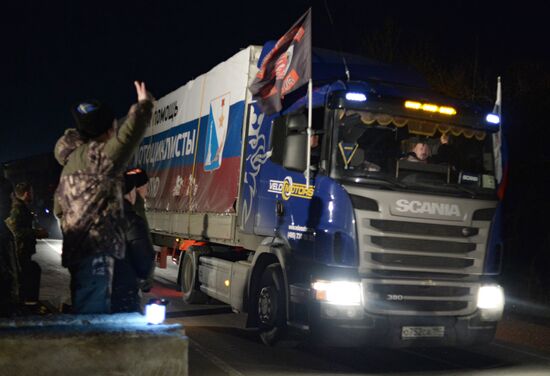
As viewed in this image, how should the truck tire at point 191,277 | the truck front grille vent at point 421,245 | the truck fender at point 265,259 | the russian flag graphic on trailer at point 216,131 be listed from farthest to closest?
the truck tire at point 191,277, the russian flag graphic on trailer at point 216,131, the truck fender at point 265,259, the truck front grille vent at point 421,245

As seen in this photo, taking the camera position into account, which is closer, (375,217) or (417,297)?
(375,217)

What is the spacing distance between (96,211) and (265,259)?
5.46 m

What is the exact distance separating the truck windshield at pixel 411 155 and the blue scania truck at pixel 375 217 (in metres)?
0.01

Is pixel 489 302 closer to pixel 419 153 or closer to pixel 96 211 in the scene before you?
pixel 419 153

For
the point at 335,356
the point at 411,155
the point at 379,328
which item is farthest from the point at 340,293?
the point at 411,155

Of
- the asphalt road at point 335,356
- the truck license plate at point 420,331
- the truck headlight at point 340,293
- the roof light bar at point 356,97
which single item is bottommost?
the asphalt road at point 335,356

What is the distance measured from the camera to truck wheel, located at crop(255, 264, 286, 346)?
809cm

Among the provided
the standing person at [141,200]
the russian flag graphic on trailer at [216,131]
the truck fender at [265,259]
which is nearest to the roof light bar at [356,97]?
the truck fender at [265,259]

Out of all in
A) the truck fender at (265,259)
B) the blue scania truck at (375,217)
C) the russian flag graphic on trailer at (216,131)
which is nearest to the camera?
the blue scania truck at (375,217)

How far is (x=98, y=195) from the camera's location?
3.37 m

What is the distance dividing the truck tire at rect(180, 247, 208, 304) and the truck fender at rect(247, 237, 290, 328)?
8.59ft

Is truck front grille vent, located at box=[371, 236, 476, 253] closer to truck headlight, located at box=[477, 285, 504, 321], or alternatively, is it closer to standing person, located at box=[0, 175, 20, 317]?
truck headlight, located at box=[477, 285, 504, 321]

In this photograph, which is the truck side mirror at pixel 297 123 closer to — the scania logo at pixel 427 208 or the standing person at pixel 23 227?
the scania logo at pixel 427 208

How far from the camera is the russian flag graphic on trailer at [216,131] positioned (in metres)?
Answer: 10.7
